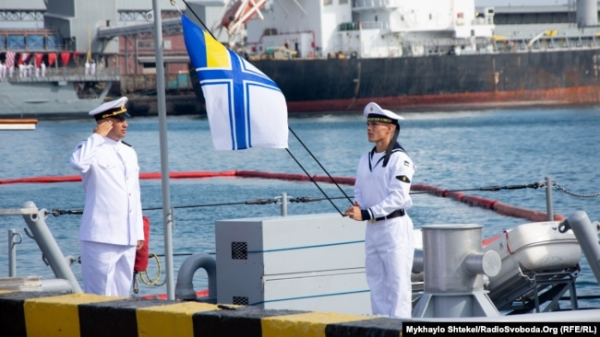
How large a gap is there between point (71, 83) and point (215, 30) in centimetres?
1134

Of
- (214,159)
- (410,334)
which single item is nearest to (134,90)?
(214,159)

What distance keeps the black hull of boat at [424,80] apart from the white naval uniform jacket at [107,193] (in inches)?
2367

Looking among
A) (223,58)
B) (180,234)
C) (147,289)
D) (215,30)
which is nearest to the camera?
(223,58)

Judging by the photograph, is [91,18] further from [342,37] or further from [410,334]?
[410,334]

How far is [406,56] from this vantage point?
69125mm

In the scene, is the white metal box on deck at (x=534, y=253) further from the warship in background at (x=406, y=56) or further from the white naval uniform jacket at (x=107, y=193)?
the warship in background at (x=406, y=56)

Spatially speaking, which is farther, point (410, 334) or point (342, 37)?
point (342, 37)

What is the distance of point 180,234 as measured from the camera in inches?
715

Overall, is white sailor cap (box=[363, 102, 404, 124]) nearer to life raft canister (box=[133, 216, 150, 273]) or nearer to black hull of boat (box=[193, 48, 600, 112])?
life raft canister (box=[133, 216, 150, 273])

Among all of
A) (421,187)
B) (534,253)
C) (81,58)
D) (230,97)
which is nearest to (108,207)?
(230,97)

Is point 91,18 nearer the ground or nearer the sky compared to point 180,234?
nearer the sky

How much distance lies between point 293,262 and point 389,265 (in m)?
0.80

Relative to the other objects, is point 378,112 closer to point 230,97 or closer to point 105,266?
point 230,97

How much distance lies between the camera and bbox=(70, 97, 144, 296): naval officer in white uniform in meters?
6.99
